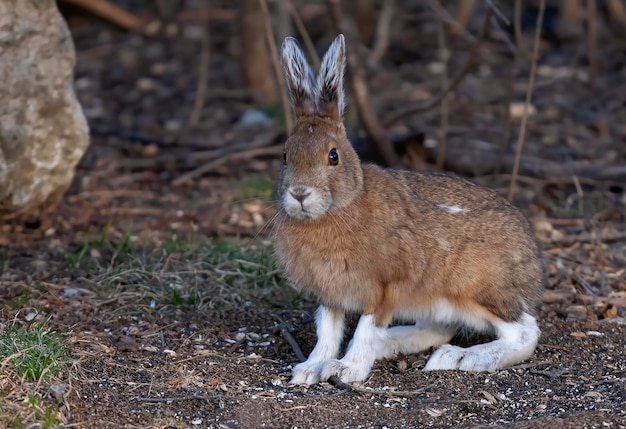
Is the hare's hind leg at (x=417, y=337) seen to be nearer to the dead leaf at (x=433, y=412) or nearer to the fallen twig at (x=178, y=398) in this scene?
the dead leaf at (x=433, y=412)

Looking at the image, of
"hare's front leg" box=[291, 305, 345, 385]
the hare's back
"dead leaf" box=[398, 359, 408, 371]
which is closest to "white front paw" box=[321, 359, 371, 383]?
"hare's front leg" box=[291, 305, 345, 385]

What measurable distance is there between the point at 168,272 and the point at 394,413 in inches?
93.0

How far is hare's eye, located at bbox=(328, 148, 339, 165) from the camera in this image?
5.17 meters

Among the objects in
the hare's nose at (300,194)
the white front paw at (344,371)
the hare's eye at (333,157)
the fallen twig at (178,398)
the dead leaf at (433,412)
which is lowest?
the fallen twig at (178,398)

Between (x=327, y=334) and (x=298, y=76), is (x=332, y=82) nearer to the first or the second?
(x=298, y=76)

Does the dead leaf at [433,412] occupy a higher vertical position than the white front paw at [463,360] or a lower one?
higher

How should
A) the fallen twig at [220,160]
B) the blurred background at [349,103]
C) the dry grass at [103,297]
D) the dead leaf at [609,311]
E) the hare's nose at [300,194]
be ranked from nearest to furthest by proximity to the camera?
the dry grass at [103,297] < the hare's nose at [300,194] < the dead leaf at [609,311] < the blurred background at [349,103] < the fallen twig at [220,160]

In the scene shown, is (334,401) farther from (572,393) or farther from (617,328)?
(617,328)

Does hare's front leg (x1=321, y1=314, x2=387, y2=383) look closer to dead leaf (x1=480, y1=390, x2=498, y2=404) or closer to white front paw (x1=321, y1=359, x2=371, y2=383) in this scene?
white front paw (x1=321, y1=359, x2=371, y2=383)

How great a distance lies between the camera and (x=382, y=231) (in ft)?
17.5

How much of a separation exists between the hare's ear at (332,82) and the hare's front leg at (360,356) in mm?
1112

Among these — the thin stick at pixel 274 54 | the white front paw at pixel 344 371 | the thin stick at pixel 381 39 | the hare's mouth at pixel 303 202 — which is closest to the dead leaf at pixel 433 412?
the white front paw at pixel 344 371

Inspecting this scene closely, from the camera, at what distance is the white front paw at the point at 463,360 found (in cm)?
550

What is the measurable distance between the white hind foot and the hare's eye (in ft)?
4.10
